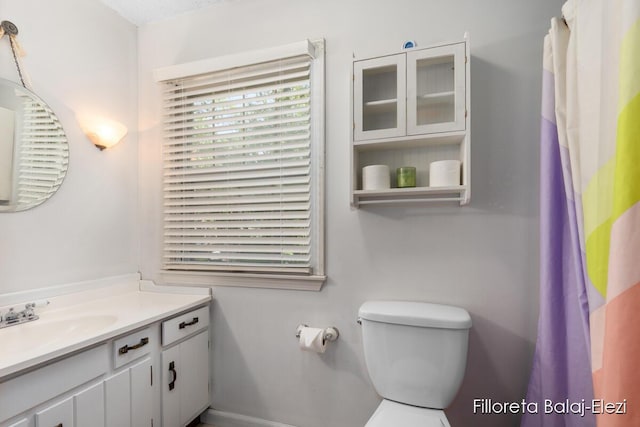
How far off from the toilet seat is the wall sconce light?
6.51ft

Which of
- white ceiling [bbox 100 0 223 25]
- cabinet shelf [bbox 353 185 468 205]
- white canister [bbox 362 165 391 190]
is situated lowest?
cabinet shelf [bbox 353 185 468 205]

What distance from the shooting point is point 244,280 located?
6.07 ft

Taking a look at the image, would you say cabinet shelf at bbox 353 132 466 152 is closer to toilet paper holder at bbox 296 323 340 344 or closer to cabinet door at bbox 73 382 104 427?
toilet paper holder at bbox 296 323 340 344

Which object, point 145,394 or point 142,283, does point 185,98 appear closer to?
point 142,283

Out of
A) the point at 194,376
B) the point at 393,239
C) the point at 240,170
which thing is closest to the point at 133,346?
the point at 194,376

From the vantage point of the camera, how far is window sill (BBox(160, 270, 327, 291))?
5.66ft

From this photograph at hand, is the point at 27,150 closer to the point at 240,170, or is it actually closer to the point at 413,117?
the point at 240,170

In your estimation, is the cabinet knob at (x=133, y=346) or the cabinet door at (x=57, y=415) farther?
the cabinet knob at (x=133, y=346)

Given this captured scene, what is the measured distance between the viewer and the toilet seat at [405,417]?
1199mm

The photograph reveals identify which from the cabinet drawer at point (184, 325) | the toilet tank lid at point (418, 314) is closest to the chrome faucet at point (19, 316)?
the cabinet drawer at point (184, 325)

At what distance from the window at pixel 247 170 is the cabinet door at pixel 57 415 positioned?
87cm

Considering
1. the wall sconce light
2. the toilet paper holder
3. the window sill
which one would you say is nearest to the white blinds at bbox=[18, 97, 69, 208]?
the wall sconce light

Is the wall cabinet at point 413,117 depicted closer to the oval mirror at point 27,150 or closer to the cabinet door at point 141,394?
the cabinet door at point 141,394

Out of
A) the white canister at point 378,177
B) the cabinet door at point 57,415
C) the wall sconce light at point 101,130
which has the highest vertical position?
the wall sconce light at point 101,130
